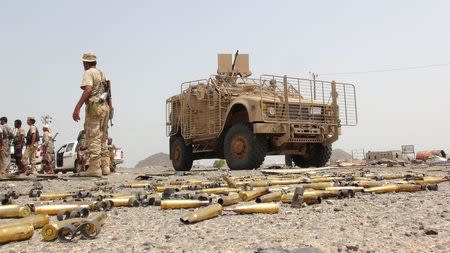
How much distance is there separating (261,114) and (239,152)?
49.0 inches

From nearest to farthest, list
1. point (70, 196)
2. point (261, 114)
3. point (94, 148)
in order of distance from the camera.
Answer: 1. point (70, 196)
2. point (94, 148)
3. point (261, 114)

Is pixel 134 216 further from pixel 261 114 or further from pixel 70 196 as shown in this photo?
pixel 261 114

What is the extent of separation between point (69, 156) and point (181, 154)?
766 cm

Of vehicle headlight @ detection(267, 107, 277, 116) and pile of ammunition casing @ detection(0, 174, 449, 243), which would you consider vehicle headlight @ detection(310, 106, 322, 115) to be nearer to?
vehicle headlight @ detection(267, 107, 277, 116)

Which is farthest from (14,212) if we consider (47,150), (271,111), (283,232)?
(47,150)

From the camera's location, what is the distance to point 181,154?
15.3 metres

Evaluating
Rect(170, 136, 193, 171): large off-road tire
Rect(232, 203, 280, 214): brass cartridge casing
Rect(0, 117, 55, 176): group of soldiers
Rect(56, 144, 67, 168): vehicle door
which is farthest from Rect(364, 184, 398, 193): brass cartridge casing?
Rect(56, 144, 67, 168): vehicle door

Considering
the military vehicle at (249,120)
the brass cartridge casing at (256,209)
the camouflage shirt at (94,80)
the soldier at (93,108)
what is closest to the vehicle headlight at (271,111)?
the military vehicle at (249,120)

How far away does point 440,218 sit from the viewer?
3555 millimetres

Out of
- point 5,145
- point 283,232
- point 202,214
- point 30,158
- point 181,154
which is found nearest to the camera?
point 283,232

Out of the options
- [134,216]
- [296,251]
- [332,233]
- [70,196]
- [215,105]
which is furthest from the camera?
[215,105]

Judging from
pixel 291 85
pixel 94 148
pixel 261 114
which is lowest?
pixel 94 148

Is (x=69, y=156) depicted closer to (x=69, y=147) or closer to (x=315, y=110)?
(x=69, y=147)

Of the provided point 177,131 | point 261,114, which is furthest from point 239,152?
point 177,131
